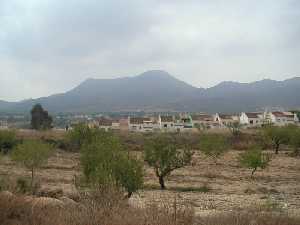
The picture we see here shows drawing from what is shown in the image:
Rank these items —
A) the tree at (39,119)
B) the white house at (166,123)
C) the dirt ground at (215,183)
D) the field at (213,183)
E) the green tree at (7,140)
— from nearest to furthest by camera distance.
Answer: the field at (213,183) < the dirt ground at (215,183) < the green tree at (7,140) < the tree at (39,119) < the white house at (166,123)

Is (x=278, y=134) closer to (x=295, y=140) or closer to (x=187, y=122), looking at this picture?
(x=295, y=140)

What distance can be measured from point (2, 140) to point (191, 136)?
34.8m

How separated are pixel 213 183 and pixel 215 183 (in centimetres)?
16

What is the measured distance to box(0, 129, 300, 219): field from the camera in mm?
24091

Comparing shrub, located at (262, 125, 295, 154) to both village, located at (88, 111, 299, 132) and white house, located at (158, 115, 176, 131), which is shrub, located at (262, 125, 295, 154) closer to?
village, located at (88, 111, 299, 132)

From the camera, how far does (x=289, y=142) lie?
2539 inches

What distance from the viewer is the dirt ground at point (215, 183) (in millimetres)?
24375

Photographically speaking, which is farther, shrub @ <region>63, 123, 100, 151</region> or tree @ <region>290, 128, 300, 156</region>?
tree @ <region>290, 128, 300, 156</region>

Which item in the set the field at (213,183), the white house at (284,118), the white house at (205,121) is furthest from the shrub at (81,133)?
the white house at (284,118)

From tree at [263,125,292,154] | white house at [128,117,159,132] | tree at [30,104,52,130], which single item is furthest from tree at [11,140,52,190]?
white house at [128,117,159,132]

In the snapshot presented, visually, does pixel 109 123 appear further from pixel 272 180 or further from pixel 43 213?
pixel 43 213

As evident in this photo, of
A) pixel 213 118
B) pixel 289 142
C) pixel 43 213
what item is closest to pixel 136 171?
pixel 43 213

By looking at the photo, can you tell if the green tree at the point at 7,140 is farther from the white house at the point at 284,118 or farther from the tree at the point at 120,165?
the white house at the point at 284,118

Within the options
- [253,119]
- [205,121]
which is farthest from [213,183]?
[253,119]
